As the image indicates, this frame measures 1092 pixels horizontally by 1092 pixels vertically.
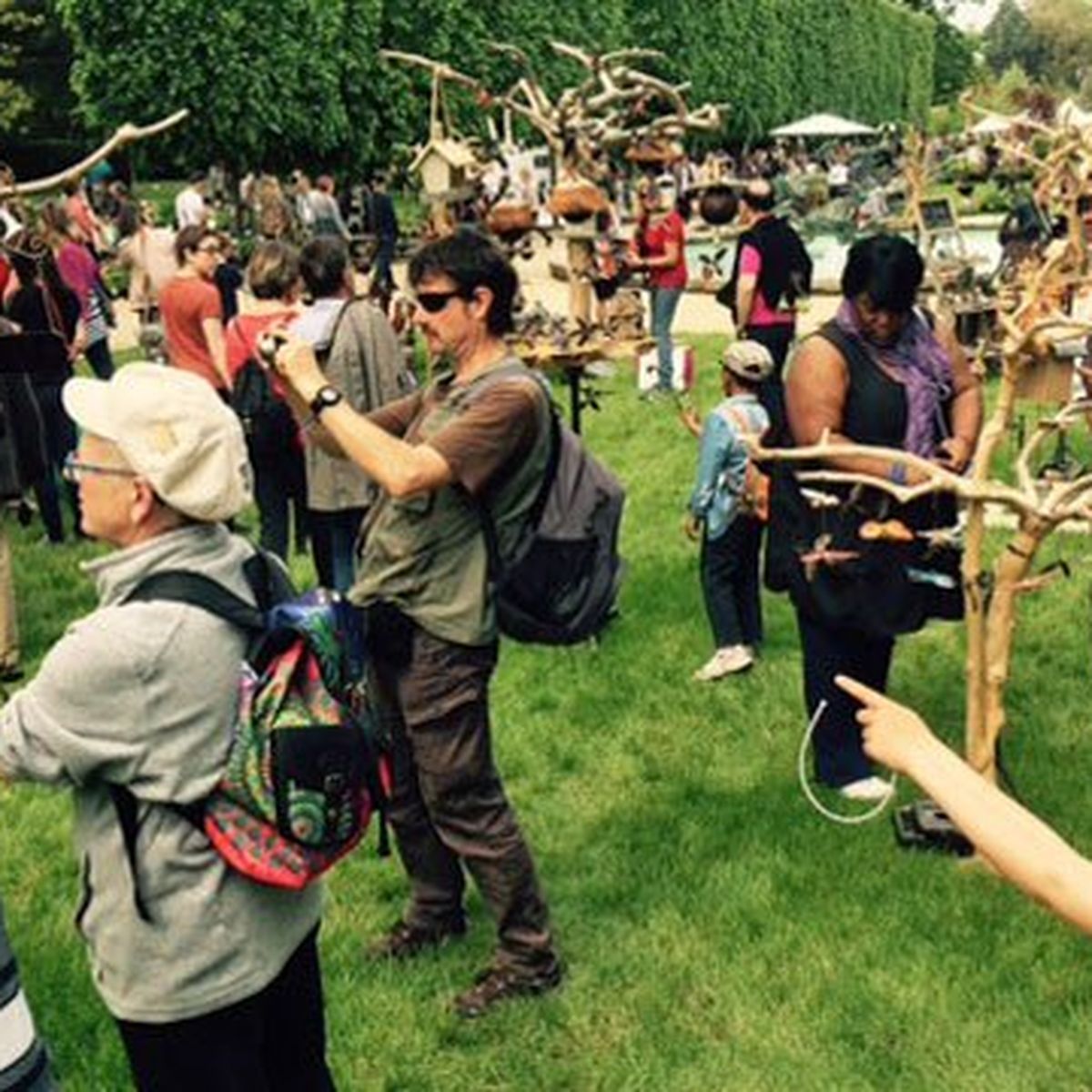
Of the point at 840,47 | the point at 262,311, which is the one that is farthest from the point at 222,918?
the point at 840,47

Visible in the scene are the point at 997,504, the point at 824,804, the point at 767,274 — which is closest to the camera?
the point at 997,504

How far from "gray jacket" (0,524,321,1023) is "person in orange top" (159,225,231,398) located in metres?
5.19

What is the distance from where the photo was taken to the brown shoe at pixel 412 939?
4.21 metres

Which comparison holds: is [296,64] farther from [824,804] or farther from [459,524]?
[459,524]

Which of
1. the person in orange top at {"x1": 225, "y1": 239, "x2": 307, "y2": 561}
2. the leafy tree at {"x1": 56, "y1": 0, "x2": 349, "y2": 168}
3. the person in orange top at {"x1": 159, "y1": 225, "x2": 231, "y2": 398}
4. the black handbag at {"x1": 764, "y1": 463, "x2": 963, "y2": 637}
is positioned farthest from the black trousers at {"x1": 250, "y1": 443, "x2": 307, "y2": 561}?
the leafy tree at {"x1": 56, "y1": 0, "x2": 349, "y2": 168}

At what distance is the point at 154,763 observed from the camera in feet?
8.15

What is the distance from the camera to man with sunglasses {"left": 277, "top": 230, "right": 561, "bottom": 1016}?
343cm

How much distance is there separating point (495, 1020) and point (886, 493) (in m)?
1.93

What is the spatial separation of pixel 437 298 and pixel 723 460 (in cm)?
254

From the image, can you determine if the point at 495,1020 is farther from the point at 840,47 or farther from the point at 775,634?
the point at 840,47

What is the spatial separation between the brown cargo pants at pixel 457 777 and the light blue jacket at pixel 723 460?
7.70ft

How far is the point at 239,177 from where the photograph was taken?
A: 2808cm

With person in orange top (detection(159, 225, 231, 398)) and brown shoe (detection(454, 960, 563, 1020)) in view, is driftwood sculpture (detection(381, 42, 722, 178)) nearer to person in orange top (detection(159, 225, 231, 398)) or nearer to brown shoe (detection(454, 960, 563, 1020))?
person in orange top (detection(159, 225, 231, 398))

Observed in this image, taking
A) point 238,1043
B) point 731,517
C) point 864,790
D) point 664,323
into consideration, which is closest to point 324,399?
point 238,1043
